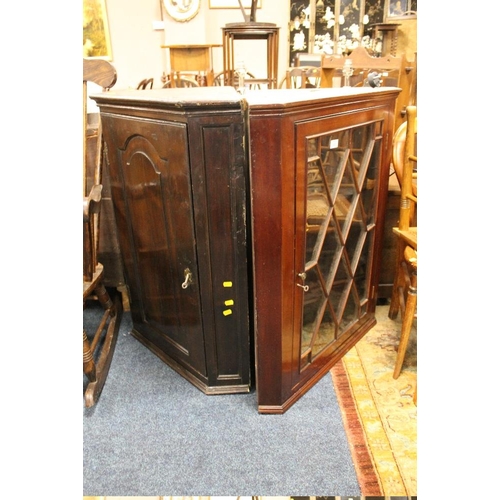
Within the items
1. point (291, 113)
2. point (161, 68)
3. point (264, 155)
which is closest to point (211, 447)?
point (264, 155)

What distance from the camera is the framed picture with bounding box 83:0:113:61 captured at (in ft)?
17.1

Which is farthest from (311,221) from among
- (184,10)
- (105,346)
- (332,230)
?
(184,10)

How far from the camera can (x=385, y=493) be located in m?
1.22

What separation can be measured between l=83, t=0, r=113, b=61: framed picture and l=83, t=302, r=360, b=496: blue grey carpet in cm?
484

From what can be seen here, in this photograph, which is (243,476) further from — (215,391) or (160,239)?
(160,239)

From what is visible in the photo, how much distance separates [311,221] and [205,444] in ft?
2.71

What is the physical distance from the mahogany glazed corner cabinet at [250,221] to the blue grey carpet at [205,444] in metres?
0.07

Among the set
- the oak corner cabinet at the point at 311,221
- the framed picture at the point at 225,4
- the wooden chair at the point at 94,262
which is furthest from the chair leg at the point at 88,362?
the framed picture at the point at 225,4

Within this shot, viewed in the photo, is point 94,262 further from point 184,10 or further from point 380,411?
point 184,10

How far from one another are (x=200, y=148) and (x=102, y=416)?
1039 mm

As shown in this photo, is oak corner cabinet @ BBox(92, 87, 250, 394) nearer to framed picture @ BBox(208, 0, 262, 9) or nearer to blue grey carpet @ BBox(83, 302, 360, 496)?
blue grey carpet @ BBox(83, 302, 360, 496)

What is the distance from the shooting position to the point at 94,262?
5.66 feet

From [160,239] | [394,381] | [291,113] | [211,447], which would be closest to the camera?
[291,113]

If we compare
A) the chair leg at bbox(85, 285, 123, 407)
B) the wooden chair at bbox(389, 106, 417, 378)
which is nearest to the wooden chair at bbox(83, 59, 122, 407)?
the chair leg at bbox(85, 285, 123, 407)
